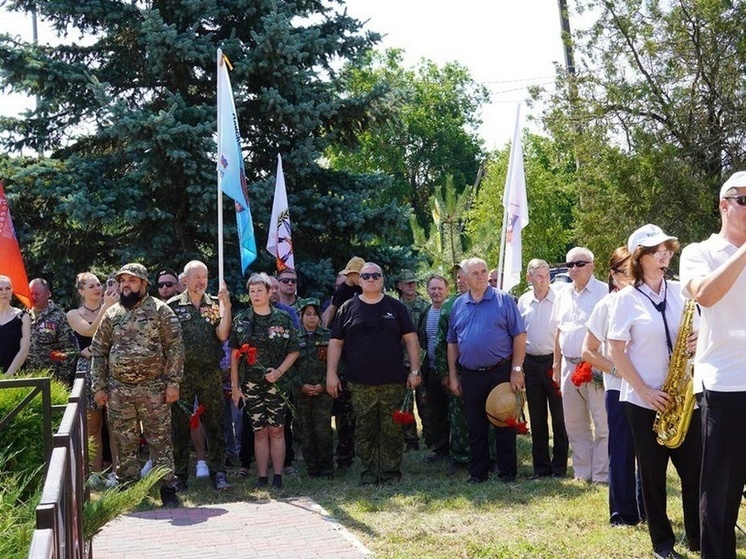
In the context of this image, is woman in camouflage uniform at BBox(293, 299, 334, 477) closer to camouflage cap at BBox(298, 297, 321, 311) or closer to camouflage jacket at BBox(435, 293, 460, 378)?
camouflage cap at BBox(298, 297, 321, 311)

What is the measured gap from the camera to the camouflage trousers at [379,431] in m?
8.37

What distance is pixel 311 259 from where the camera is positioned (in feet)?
42.2

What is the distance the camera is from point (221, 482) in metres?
8.30

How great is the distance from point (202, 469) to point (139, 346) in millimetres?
1872

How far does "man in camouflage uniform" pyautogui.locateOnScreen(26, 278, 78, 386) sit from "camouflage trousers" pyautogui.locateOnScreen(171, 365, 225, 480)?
1418 mm

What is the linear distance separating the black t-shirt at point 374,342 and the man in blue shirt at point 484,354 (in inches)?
23.3

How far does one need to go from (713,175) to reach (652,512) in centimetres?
1633

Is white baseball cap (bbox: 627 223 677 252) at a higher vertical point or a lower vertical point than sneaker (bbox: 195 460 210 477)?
higher

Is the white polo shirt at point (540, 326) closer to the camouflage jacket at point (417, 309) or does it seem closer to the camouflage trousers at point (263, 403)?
the camouflage jacket at point (417, 309)

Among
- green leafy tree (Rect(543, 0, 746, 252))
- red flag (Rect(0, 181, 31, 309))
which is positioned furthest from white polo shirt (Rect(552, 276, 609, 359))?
green leafy tree (Rect(543, 0, 746, 252))

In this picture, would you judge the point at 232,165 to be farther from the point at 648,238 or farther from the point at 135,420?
the point at 648,238

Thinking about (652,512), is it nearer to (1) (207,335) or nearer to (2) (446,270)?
(1) (207,335)

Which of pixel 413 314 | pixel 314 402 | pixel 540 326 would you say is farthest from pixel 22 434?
pixel 413 314

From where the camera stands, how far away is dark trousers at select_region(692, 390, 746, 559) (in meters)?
4.26
